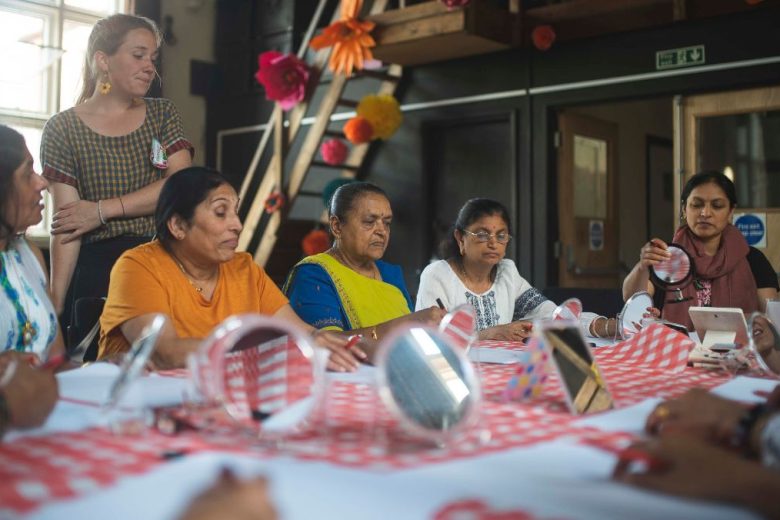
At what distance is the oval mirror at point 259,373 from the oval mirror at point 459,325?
0.31 m

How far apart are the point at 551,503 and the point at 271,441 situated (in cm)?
35

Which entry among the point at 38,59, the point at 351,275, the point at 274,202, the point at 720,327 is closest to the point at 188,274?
the point at 351,275

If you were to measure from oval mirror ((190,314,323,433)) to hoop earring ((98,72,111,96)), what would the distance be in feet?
5.10

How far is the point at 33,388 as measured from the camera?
1025 mm

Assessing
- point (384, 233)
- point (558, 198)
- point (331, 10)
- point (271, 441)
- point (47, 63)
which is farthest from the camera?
point (331, 10)

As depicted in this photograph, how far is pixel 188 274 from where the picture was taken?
2121mm

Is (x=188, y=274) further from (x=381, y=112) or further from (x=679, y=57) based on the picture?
(x=381, y=112)

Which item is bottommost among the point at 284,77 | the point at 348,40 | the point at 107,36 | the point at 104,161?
the point at 104,161

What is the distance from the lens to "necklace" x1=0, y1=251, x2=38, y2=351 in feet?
5.69

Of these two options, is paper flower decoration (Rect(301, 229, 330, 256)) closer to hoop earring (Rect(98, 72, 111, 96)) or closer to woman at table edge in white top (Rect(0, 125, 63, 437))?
hoop earring (Rect(98, 72, 111, 96))

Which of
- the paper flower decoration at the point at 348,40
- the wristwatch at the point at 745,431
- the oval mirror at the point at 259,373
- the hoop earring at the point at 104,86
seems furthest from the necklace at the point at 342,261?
the paper flower decoration at the point at 348,40

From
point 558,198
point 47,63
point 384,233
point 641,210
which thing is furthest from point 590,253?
point 47,63

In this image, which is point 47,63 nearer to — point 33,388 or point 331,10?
point 331,10

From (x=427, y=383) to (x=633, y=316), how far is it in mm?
1279
